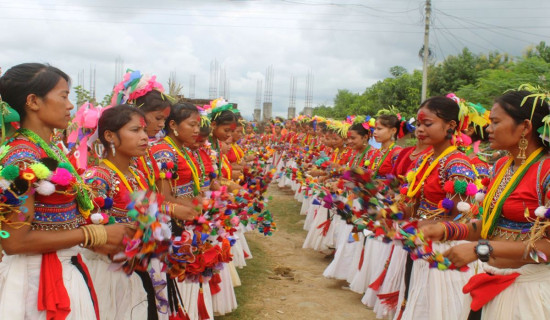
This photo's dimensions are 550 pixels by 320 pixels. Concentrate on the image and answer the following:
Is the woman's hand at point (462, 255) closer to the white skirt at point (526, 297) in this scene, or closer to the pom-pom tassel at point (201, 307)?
the white skirt at point (526, 297)

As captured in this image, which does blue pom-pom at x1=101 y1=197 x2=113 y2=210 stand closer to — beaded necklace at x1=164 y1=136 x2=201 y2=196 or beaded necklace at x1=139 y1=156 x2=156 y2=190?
beaded necklace at x1=139 y1=156 x2=156 y2=190

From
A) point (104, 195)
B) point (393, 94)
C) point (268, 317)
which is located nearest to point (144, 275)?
point (104, 195)

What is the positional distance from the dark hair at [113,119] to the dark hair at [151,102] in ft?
2.49

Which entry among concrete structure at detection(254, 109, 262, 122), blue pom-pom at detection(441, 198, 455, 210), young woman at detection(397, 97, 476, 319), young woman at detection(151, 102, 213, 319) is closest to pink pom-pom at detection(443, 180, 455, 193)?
young woman at detection(397, 97, 476, 319)

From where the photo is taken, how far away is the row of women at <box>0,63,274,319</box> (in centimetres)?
268

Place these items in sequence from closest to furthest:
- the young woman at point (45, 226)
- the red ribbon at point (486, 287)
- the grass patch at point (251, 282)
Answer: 1. the young woman at point (45, 226)
2. the red ribbon at point (486, 287)
3. the grass patch at point (251, 282)

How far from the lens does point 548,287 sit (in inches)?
115

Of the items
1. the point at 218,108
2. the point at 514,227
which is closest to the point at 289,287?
the point at 218,108

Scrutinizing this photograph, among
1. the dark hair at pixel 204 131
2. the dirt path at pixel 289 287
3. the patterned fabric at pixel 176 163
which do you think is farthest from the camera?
the dirt path at pixel 289 287

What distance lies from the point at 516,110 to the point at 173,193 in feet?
10.6

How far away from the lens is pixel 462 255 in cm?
283

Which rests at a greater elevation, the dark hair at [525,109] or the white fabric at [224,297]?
the dark hair at [525,109]

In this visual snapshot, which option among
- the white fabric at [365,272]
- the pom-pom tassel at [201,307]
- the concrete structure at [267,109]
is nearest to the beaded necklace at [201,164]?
the pom-pom tassel at [201,307]

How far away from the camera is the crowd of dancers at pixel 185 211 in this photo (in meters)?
2.73
